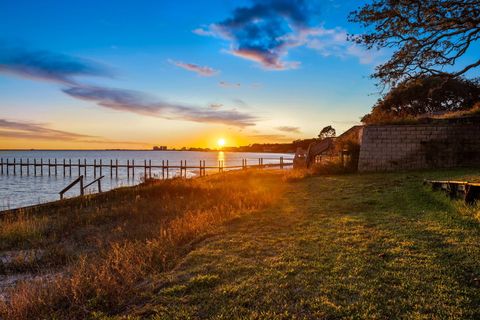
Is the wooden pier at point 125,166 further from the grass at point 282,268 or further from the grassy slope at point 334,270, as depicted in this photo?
the grassy slope at point 334,270

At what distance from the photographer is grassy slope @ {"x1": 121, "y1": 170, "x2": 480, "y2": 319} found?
11.3ft

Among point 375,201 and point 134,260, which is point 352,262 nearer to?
point 134,260

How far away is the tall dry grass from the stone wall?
8.45 meters

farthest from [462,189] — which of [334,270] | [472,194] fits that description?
[334,270]

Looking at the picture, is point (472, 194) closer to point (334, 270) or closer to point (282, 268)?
point (334, 270)

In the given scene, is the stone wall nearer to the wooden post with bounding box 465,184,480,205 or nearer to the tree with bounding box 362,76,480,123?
the wooden post with bounding box 465,184,480,205

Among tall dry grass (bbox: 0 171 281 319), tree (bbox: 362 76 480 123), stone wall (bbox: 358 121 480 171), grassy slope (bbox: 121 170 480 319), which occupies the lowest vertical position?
tall dry grass (bbox: 0 171 281 319)

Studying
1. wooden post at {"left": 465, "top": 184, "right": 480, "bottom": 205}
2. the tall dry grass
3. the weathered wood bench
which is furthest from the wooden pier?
wooden post at {"left": 465, "top": 184, "right": 480, "bottom": 205}

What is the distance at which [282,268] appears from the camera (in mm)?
4594

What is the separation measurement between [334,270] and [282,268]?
69 centimetres

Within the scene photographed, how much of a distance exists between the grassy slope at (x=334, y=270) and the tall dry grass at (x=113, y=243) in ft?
1.74

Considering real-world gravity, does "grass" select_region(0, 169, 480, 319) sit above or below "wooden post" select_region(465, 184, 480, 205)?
below

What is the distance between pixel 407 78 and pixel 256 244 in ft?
38.1

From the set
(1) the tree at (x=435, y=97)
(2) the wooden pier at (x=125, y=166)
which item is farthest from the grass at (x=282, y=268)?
(1) the tree at (x=435, y=97)
